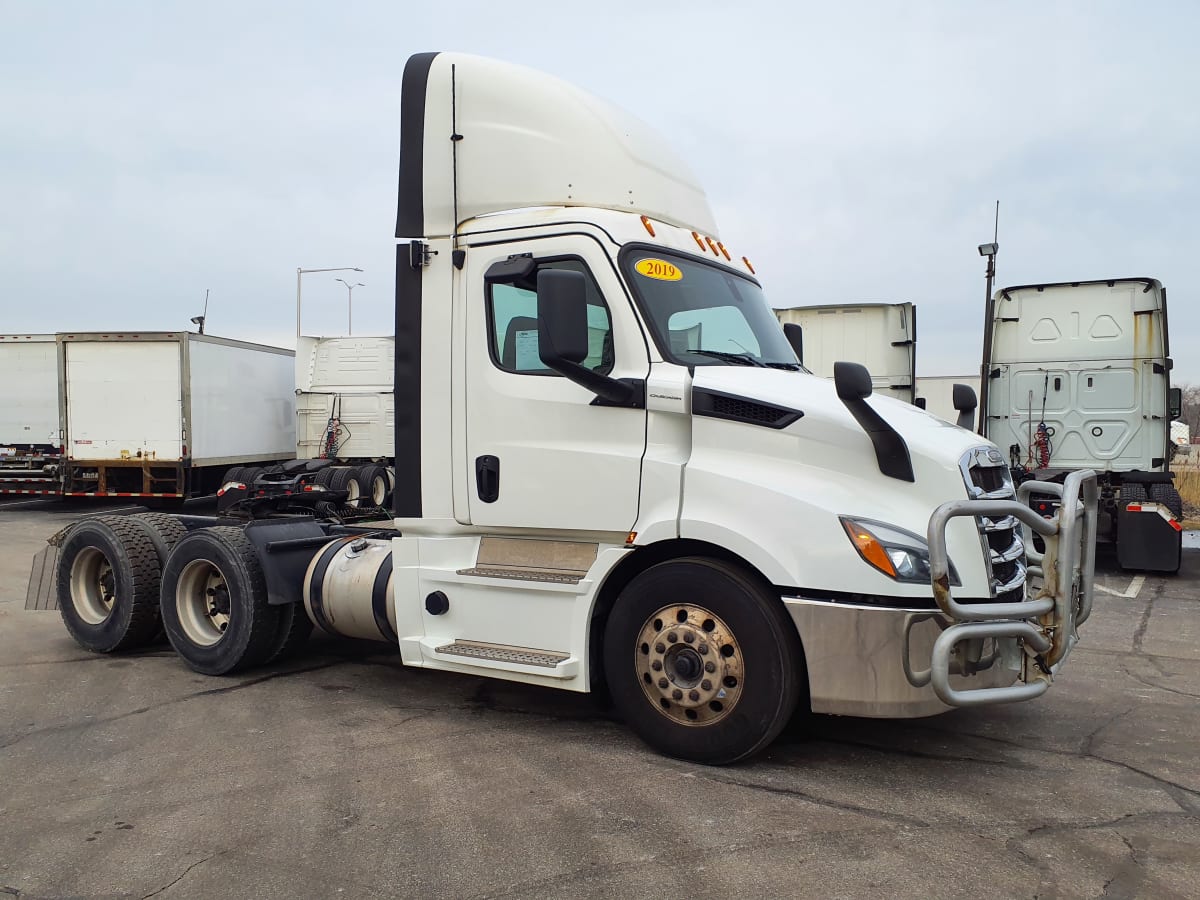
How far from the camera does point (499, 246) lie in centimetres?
544

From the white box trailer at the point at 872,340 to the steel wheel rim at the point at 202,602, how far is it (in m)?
9.18

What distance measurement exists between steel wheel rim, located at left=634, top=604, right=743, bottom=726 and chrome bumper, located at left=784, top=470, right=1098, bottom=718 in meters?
0.38

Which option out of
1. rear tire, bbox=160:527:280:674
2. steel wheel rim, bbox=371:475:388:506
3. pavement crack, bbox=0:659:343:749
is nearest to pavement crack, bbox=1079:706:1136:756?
pavement crack, bbox=0:659:343:749

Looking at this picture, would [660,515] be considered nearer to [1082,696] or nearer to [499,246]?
[499,246]

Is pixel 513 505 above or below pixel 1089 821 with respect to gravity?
above

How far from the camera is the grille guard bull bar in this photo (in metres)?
4.17

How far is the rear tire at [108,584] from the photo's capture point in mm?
7305

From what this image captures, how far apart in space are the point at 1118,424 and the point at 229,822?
11.4 m

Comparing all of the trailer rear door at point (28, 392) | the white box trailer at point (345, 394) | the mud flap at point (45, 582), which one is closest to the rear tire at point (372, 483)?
the white box trailer at point (345, 394)

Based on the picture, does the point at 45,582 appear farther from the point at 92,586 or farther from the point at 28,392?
the point at 28,392

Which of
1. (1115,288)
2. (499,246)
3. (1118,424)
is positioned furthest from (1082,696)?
(1115,288)

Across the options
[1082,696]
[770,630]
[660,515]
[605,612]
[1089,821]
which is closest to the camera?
[1089,821]

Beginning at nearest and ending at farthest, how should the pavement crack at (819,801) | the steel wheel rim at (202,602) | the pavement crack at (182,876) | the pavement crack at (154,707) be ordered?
the pavement crack at (182,876) → the pavement crack at (819,801) → the pavement crack at (154,707) → the steel wheel rim at (202,602)

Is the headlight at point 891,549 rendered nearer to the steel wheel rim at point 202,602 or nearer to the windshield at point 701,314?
the windshield at point 701,314
